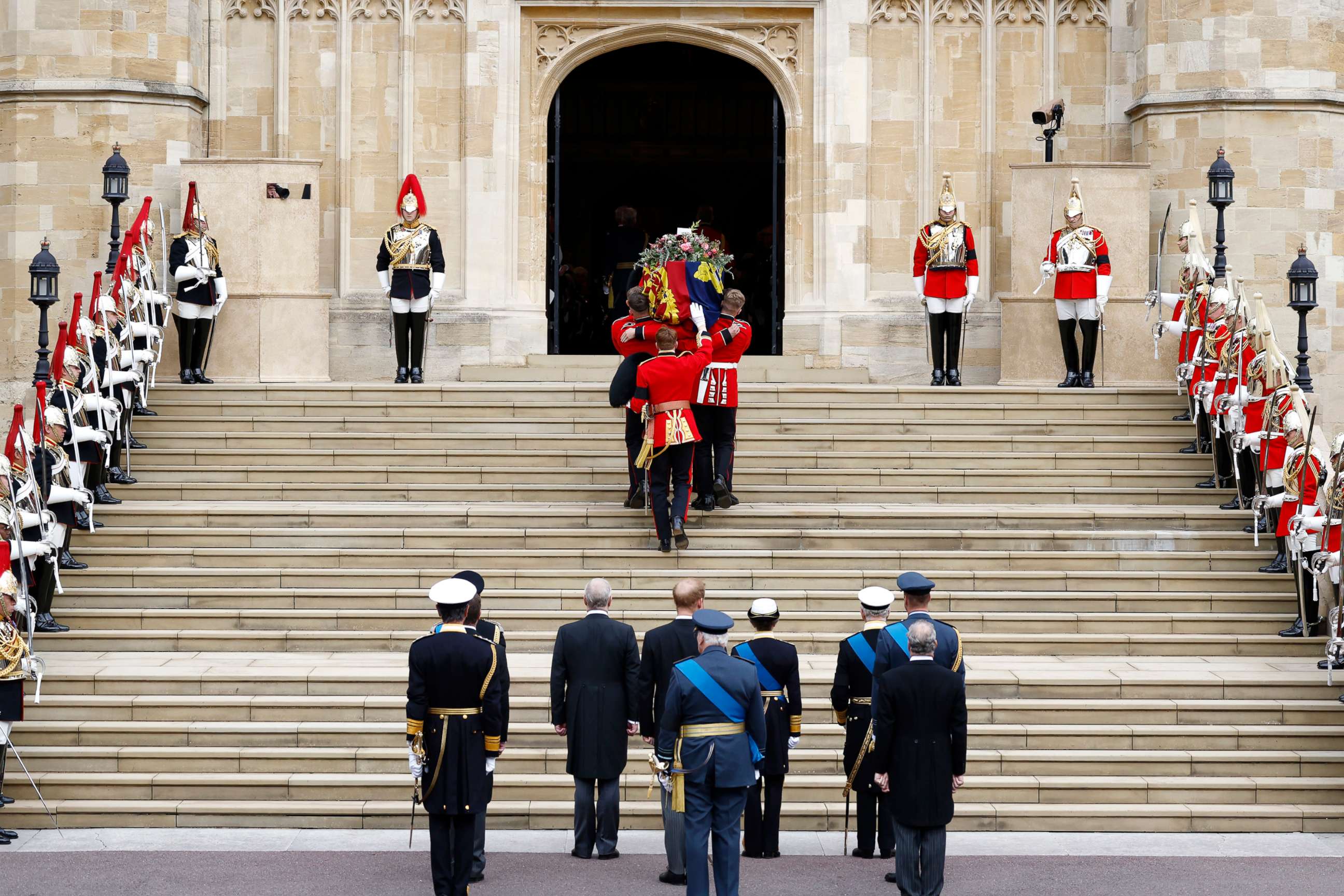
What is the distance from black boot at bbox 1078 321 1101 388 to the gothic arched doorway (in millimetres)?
8733

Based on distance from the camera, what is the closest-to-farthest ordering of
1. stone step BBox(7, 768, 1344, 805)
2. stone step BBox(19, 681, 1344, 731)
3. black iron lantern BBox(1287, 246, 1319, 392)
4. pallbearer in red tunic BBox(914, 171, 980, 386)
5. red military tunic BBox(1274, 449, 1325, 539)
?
stone step BBox(7, 768, 1344, 805), stone step BBox(19, 681, 1344, 731), red military tunic BBox(1274, 449, 1325, 539), black iron lantern BBox(1287, 246, 1319, 392), pallbearer in red tunic BBox(914, 171, 980, 386)

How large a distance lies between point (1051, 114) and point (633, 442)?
680 centimetres

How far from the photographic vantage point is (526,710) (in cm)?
1069

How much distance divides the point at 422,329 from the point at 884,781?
993cm

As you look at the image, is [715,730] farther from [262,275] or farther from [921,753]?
[262,275]

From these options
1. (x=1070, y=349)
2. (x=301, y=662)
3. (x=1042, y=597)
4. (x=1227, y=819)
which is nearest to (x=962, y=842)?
(x=1227, y=819)

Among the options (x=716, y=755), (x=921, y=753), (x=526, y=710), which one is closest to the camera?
(x=716, y=755)

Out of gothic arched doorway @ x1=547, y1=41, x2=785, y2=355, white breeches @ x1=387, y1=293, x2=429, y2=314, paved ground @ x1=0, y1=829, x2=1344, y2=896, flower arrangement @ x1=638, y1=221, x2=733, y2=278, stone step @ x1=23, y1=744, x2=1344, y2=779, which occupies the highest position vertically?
gothic arched doorway @ x1=547, y1=41, x2=785, y2=355

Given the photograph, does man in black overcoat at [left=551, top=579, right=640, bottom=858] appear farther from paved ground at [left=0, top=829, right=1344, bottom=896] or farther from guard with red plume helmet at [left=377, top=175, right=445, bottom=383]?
guard with red plume helmet at [left=377, top=175, right=445, bottom=383]

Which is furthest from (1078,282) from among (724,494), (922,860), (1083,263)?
(922,860)

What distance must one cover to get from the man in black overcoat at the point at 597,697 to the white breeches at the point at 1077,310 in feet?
29.2

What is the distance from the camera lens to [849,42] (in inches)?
742

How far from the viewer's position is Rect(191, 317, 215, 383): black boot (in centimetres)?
1652

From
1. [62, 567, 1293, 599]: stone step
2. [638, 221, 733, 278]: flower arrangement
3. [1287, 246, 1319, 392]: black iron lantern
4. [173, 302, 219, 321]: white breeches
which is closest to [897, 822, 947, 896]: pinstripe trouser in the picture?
[62, 567, 1293, 599]: stone step
